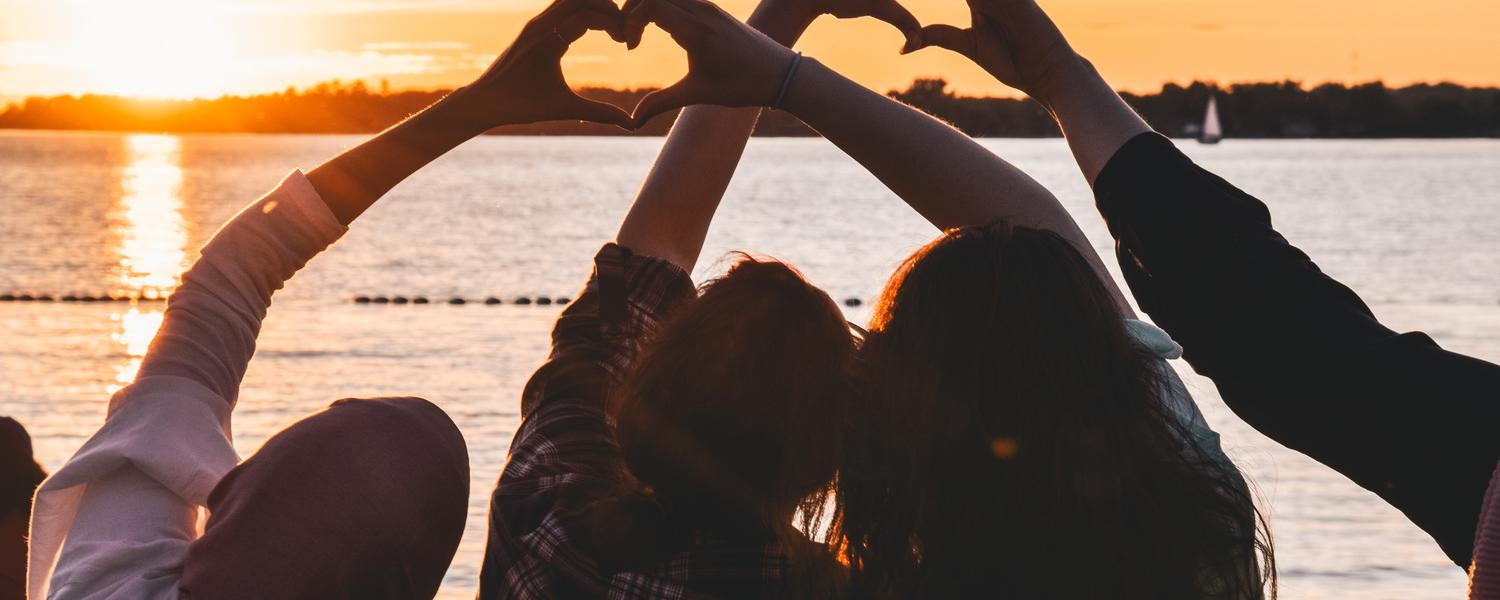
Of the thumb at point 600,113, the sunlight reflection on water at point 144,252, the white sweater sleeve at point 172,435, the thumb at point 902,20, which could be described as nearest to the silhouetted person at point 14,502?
the sunlight reflection on water at point 144,252

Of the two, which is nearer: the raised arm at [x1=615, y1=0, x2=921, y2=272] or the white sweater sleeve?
the white sweater sleeve

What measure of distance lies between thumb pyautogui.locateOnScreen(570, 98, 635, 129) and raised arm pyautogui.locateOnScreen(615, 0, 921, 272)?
322 millimetres

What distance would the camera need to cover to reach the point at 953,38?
5.25ft

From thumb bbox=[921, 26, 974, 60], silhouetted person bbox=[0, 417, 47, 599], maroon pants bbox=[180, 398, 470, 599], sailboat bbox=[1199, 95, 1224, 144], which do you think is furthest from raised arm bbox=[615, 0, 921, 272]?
sailboat bbox=[1199, 95, 1224, 144]

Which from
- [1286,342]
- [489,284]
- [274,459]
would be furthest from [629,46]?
[489,284]

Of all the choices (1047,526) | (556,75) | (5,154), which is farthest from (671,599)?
(5,154)

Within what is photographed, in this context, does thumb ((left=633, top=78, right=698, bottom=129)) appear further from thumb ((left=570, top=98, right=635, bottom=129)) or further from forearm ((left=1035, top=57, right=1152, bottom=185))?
forearm ((left=1035, top=57, right=1152, bottom=185))

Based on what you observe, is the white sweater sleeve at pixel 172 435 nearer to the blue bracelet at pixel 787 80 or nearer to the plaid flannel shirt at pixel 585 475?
the plaid flannel shirt at pixel 585 475

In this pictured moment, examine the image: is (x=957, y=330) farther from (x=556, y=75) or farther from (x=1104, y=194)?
(x=556, y=75)

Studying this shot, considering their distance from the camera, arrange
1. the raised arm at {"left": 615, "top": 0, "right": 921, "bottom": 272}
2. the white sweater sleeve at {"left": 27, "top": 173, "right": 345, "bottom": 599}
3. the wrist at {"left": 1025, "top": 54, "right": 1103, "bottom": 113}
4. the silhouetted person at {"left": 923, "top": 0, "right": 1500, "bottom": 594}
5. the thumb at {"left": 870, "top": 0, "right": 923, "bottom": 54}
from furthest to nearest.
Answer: the raised arm at {"left": 615, "top": 0, "right": 921, "bottom": 272}
the thumb at {"left": 870, "top": 0, "right": 923, "bottom": 54}
the wrist at {"left": 1025, "top": 54, "right": 1103, "bottom": 113}
the white sweater sleeve at {"left": 27, "top": 173, "right": 345, "bottom": 599}
the silhouetted person at {"left": 923, "top": 0, "right": 1500, "bottom": 594}

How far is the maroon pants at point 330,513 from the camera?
1184 millimetres

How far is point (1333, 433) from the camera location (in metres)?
1.09

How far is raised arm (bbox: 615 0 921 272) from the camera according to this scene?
1785 millimetres

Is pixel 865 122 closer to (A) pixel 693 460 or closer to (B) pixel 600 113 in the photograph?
(B) pixel 600 113
